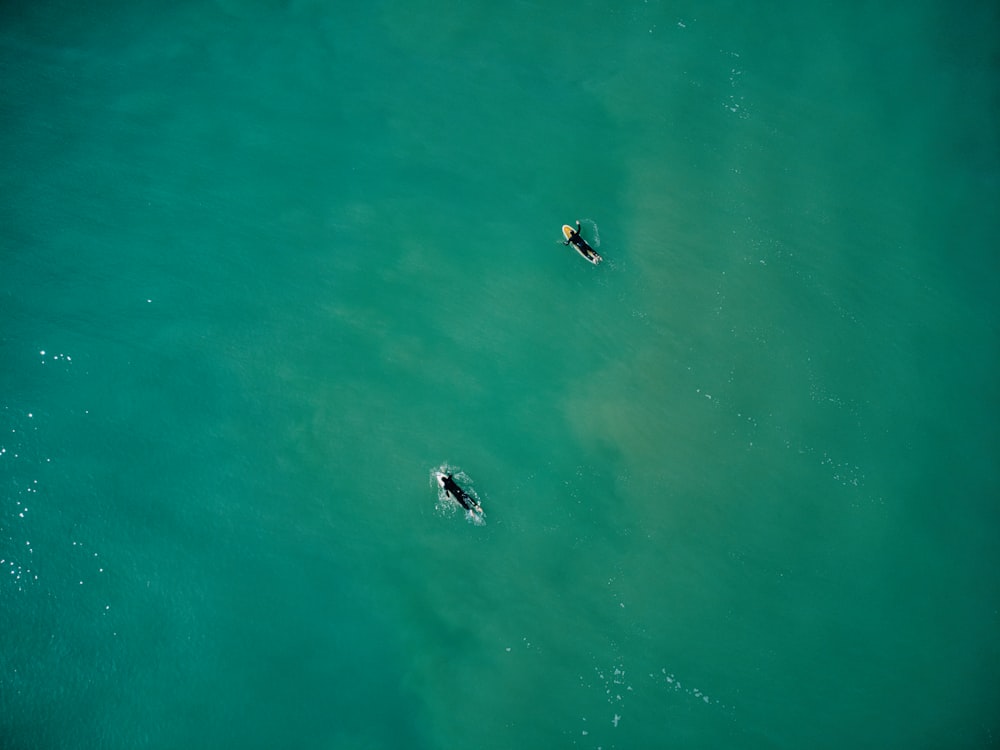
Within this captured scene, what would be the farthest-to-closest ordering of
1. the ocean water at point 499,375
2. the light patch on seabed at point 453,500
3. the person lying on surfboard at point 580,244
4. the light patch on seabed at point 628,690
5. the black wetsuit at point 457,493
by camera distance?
the person lying on surfboard at point 580,244 < the light patch on seabed at point 453,500 < the black wetsuit at point 457,493 < the ocean water at point 499,375 < the light patch on seabed at point 628,690

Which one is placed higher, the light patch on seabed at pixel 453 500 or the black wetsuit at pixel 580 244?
the black wetsuit at pixel 580 244

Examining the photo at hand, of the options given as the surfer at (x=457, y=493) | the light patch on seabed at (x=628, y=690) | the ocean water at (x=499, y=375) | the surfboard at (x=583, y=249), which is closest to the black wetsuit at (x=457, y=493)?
the surfer at (x=457, y=493)

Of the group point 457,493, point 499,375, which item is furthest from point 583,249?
point 457,493

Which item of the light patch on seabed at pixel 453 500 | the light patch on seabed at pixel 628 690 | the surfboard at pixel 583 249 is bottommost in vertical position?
the light patch on seabed at pixel 628 690

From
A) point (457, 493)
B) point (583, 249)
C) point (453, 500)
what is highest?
point (583, 249)

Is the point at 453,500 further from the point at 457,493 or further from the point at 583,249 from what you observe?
the point at 583,249

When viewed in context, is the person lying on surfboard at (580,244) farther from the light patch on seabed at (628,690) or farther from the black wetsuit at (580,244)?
the light patch on seabed at (628,690)

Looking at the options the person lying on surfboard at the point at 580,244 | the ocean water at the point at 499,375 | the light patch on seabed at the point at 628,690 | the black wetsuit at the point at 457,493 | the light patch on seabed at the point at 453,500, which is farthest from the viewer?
the person lying on surfboard at the point at 580,244

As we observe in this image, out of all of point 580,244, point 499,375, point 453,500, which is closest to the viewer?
point 453,500
